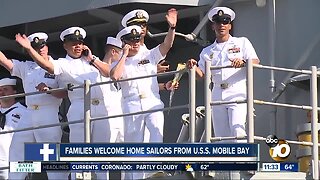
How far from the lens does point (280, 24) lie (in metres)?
9.72

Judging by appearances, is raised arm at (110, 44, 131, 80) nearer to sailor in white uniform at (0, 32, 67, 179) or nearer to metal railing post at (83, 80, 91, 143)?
metal railing post at (83, 80, 91, 143)

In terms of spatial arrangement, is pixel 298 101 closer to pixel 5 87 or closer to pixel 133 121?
pixel 133 121

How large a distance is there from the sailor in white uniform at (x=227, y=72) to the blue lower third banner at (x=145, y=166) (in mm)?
519

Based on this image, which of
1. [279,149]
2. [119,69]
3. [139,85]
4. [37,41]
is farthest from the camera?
[37,41]

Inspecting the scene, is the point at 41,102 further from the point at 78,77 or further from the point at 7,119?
the point at 7,119

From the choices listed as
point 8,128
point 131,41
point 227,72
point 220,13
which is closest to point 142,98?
point 131,41

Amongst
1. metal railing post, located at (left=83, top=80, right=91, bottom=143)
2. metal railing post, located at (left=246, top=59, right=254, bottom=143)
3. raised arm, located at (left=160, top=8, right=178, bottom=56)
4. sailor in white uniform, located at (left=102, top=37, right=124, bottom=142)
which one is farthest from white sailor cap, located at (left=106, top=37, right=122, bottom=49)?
metal railing post, located at (left=246, top=59, right=254, bottom=143)

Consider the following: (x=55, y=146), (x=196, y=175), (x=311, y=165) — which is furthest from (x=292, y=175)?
(x=55, y=146)

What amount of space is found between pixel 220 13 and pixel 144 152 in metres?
1.49

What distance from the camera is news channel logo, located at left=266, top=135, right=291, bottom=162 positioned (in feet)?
27.3

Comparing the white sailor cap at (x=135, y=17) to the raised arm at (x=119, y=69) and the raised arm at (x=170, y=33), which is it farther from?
the raised arm at (x=119, y=69)

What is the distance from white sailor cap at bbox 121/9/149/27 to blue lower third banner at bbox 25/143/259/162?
1.37 metres

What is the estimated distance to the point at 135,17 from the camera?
9391mm

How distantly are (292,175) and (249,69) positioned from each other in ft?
2.89
